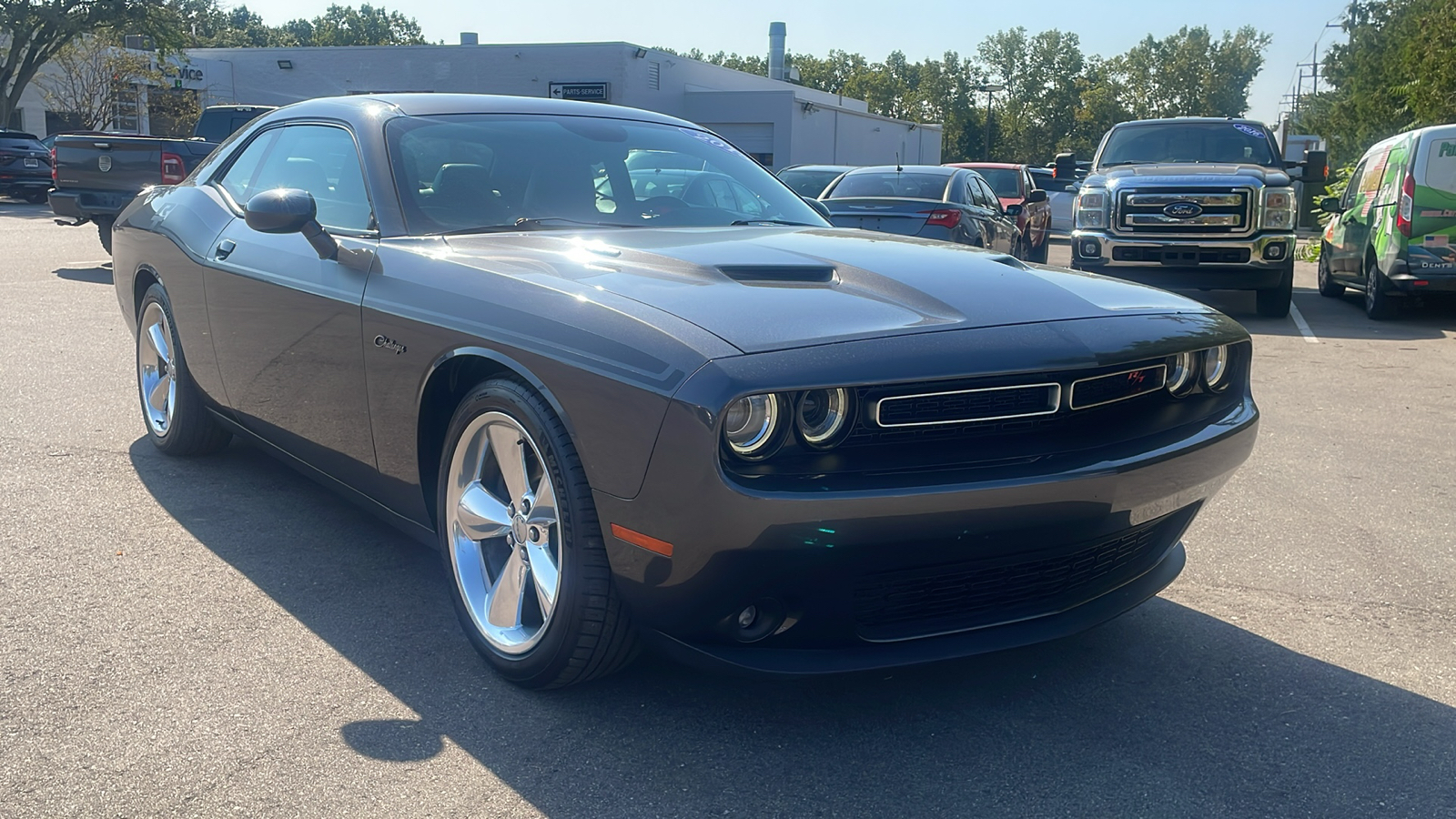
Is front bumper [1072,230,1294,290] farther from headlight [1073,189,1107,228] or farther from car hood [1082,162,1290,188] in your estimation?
car hood [1082,162,1290,188]

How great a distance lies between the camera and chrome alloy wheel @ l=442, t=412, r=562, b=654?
114 inches

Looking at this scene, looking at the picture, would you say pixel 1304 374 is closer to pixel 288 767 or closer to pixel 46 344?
pixel 288 767

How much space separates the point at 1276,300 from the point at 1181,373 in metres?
9.40

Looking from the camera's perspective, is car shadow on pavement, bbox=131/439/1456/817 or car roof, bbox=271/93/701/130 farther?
car roof, bbox=271/93/701/130

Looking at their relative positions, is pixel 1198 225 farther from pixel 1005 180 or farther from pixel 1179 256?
pixel 1005 180

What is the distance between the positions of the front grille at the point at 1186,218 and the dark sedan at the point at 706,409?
8.19 m

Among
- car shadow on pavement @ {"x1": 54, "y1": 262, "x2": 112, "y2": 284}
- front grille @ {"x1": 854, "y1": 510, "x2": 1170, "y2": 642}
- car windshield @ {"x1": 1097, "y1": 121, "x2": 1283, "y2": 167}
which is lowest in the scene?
car shadow on pavement @ {"x1": 54, "y1": 262, "x2": 112, "y2": 284}

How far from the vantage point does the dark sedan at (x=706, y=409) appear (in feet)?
8.02

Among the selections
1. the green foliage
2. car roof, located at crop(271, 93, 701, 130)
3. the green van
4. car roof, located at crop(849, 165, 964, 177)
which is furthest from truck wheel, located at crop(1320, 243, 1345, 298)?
the green foliage

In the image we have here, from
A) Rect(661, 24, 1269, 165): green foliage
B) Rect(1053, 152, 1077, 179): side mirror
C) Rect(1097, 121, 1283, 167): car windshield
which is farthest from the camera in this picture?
Rect(661, 24, 1269, 165): green foliage

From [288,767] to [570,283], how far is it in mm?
1192

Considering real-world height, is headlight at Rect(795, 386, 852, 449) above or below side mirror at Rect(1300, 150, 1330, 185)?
below

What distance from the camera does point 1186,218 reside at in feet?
36.5

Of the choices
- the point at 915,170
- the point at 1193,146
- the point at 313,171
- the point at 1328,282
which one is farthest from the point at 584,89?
the point at 313,171
